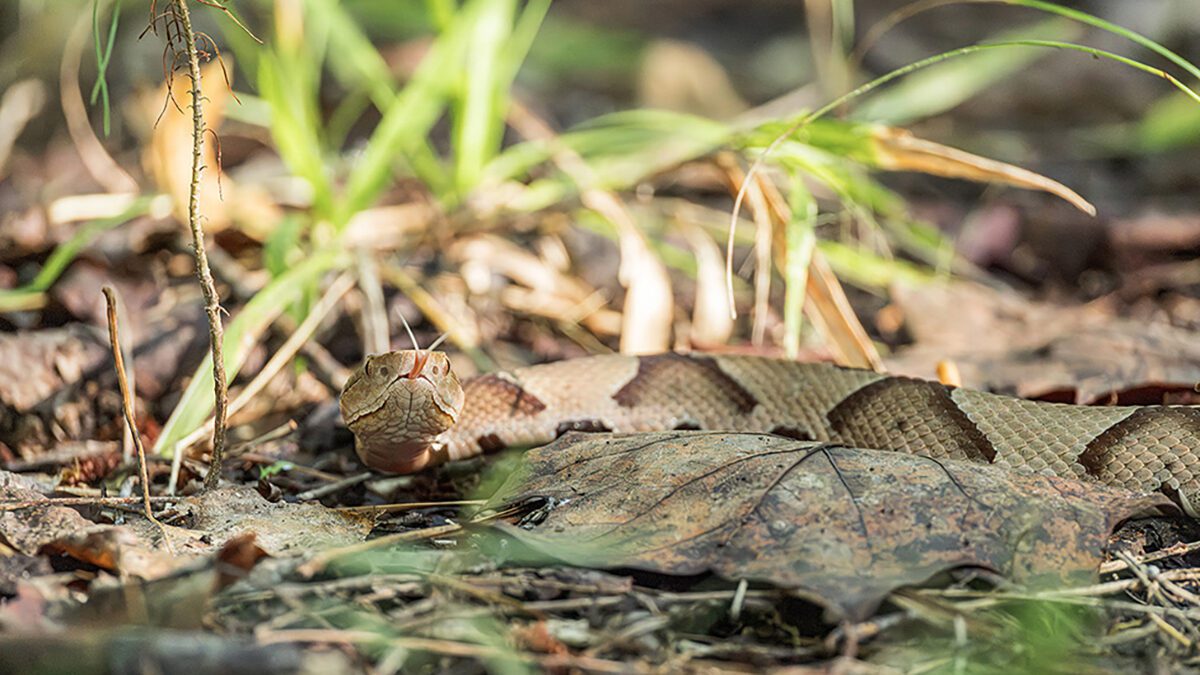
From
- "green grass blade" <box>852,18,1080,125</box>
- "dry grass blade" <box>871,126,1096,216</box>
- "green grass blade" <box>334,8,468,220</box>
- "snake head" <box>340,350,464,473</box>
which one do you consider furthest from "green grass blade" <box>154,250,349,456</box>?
"green grass blade" <box>852,18,1080,125</box>

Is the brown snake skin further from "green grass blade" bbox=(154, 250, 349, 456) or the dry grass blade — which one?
the dry grass blade

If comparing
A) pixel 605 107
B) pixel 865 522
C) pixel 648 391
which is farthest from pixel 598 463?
pixel 605 107

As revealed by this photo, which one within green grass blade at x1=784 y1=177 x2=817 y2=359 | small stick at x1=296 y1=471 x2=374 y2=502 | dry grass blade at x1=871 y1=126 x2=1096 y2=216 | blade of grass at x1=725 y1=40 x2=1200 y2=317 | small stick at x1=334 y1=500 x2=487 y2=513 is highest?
blade of grass at x1=725 y1=40 x2=1200 y2=317

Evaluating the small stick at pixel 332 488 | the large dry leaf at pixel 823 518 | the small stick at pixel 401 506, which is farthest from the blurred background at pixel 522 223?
the large dry leaf at pixel 823 518

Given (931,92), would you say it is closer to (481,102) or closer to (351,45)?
(481,102)

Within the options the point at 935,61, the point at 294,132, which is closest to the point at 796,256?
the point at 935,61

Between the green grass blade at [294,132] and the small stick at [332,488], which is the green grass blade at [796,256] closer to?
the small stick at [332,488]
